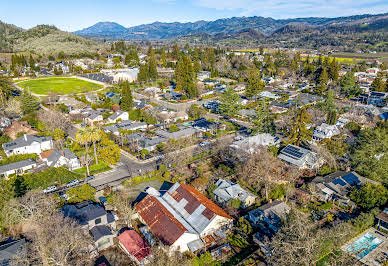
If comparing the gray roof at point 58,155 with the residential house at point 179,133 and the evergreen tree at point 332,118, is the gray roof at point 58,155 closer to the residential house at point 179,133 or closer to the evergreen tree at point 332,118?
the residential house at point 179,133

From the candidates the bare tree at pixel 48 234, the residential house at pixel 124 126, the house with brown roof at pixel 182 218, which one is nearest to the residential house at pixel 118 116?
the residential house at pixel 124 126

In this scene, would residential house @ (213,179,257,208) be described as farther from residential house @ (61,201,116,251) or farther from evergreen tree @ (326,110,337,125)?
evergreen tree @ (326,110,337,125)

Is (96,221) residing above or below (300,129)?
below

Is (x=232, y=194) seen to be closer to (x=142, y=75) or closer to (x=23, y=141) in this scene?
(x=23, y=141)

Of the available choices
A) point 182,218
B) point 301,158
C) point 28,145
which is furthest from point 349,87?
point 28,145

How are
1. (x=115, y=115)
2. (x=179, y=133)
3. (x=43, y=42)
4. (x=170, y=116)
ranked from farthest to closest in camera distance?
(x=43, y=42) < (x=170, y=116) < (x=115, y=115) < (x=179, y=133)

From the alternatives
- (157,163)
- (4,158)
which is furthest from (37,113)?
(157,163)

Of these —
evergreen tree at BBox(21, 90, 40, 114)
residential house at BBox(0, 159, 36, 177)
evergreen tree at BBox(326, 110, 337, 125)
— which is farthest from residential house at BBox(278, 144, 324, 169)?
evergreen tree at BBox(21, 90, 40, 114)
